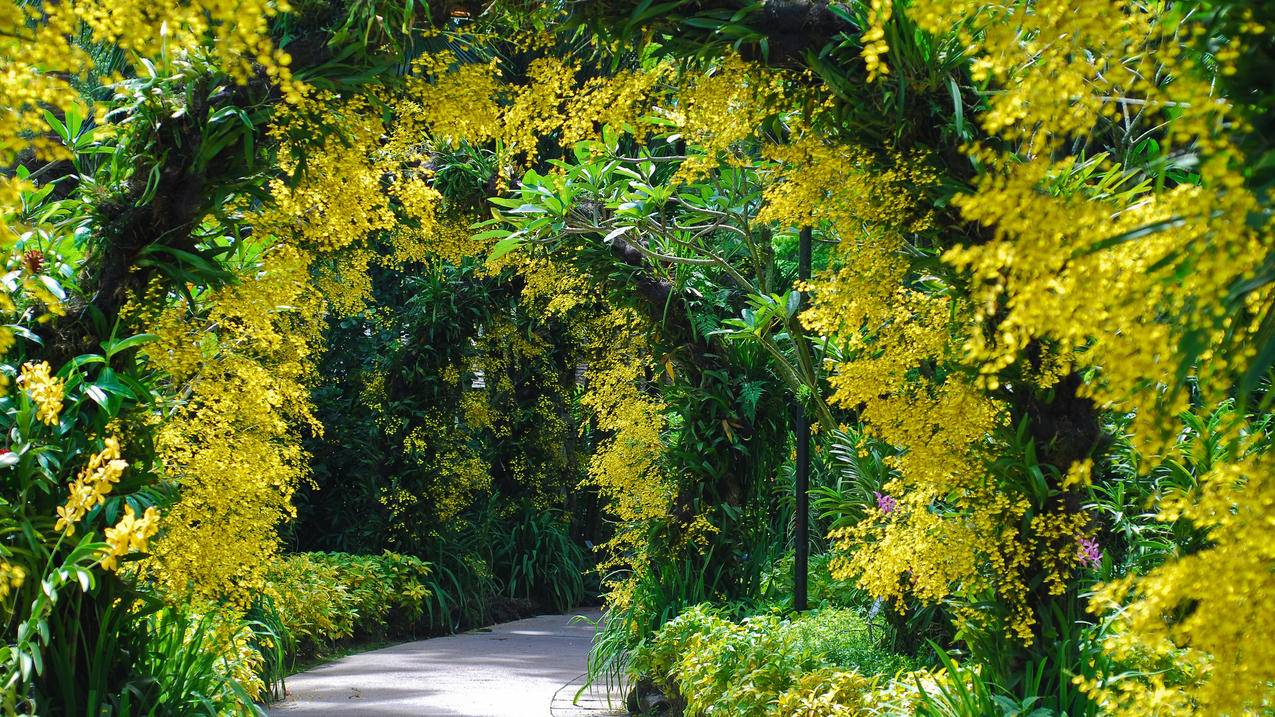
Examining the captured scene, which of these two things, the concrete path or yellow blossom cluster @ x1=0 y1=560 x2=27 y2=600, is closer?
yellow blossom cluster @ x1=0 y1=560 x2=27 y2=600

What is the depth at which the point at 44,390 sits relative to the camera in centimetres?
339

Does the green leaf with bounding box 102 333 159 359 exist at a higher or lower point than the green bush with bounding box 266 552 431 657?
higher

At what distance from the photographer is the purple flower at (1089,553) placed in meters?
3.66

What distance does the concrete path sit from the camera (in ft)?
23.0

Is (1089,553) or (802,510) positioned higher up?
(802,510)

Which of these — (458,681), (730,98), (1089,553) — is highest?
(730,98)

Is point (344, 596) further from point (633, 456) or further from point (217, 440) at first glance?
point (217, 440)

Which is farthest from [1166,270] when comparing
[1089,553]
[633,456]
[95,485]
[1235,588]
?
[633,456]

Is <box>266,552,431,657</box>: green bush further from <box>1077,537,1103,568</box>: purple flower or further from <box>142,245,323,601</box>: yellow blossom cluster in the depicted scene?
<box>1077,537,1103,568</box>: purple flower

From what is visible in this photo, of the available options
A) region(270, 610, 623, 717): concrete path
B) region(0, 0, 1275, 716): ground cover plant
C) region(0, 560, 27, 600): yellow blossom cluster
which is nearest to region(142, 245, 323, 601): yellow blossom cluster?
region(0, 0, 1275, 716): ground cover plant

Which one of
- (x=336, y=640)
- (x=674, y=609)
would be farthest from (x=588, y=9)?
(x=336, y=640)

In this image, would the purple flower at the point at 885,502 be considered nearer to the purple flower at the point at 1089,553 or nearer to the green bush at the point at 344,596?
the purple flower at the point at 1089,553

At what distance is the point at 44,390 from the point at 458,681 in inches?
205

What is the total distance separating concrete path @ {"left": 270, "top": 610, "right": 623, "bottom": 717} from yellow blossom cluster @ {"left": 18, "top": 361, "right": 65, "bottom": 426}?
3828 millimetres
